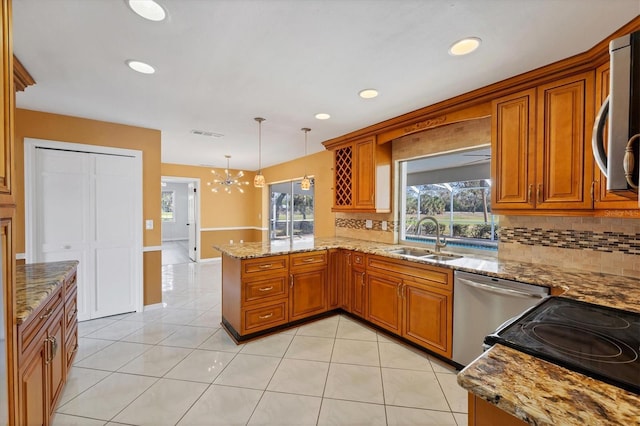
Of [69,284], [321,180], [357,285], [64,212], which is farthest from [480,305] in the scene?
[64,212]

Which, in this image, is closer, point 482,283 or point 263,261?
point 482,283

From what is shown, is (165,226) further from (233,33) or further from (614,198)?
(614,198)

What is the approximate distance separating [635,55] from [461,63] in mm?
1464

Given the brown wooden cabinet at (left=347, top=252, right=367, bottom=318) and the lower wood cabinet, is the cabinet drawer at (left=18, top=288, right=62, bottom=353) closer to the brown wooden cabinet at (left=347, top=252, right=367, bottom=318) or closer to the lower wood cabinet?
the lower wood cabinet

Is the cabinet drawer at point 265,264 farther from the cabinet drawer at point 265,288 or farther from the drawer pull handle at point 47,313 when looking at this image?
the drawer pull handle at point 47,313

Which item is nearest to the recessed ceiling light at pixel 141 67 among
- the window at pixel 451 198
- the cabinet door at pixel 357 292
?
the cabinet door at pixel 357 292

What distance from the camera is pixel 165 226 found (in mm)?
10555

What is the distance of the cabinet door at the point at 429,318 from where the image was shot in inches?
94.0

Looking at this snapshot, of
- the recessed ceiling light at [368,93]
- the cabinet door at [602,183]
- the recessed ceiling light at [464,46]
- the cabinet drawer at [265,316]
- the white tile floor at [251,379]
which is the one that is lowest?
the white tile floor at [251,379]

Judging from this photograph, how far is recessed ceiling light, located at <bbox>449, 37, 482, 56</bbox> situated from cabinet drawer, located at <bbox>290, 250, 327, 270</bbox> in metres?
2.30

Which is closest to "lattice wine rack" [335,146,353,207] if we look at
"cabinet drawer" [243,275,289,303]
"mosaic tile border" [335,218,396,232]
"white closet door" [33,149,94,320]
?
"mosaic tile border" [335,218,396,232]

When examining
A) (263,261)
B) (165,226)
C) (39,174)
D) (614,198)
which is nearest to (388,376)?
(263,261)

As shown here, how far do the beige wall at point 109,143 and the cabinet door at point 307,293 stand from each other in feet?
6.52

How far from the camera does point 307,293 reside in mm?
3230
